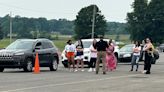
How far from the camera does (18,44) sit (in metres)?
28.3

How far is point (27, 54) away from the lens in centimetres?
2719

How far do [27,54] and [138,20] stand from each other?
105114 mm

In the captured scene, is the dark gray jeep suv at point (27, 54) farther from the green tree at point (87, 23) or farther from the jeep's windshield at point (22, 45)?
the green tree at point (87, 23)

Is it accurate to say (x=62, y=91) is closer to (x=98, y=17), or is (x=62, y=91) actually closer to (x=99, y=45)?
(x=99, y=45)

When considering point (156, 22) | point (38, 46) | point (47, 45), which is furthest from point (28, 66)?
point (156, 22)

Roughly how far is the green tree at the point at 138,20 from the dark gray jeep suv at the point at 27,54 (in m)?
98.2

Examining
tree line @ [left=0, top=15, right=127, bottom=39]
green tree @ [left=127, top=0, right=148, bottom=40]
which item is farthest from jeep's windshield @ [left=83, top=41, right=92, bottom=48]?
tree line @ [left=0, top=15, right=127, bottom=39]

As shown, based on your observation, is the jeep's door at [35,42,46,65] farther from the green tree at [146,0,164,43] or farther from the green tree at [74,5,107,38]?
the green tree at [74,5,107,38]

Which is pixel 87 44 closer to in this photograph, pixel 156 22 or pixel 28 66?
pixel 28 66

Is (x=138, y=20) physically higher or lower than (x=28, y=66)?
higher

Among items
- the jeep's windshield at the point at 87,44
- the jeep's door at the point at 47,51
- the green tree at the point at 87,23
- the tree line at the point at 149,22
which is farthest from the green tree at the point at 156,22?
the jeep's door at the point at 47,51

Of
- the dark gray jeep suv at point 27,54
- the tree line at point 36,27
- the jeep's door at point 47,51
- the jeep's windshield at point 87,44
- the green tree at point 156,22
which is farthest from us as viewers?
the tree line at point 36,27

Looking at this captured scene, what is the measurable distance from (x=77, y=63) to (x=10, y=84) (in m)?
10.1

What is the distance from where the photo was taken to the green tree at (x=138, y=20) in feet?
420
